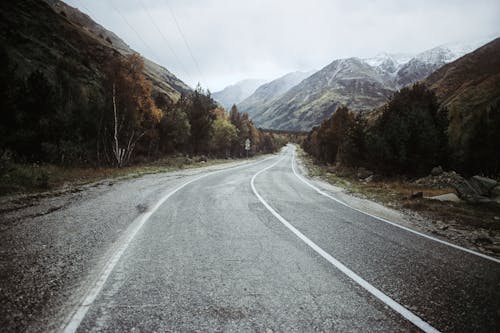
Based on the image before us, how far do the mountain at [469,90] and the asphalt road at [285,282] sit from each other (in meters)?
20.4

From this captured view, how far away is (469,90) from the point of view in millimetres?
35281

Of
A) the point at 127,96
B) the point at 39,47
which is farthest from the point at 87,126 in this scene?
the point at 39,47

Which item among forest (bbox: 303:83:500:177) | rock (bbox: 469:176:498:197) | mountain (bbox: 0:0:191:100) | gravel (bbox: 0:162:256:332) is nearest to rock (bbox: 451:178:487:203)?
rock (bbox: 469:176:498:197)

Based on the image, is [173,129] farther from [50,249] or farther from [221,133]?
[50,249]

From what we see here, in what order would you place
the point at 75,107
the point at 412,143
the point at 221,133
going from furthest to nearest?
1. the point at 221,133
2. the point at 75,107
3. the point at 412,143

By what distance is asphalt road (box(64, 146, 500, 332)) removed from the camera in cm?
235

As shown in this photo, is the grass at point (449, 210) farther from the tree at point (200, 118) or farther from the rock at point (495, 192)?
the tree at point (200, 118)

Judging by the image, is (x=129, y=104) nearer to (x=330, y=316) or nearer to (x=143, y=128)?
(x=143, y=128)

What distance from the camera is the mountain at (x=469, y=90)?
21.9m

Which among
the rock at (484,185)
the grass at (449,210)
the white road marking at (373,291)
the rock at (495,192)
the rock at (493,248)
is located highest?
the rock at (484,185)

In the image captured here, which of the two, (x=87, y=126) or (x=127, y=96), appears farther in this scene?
(x=127, y=96)

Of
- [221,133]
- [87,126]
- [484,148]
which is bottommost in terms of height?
[484,148]

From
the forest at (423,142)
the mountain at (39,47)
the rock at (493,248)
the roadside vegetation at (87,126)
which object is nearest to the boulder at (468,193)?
the rock at (493,248)

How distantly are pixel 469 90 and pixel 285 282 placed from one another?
1890 inches
